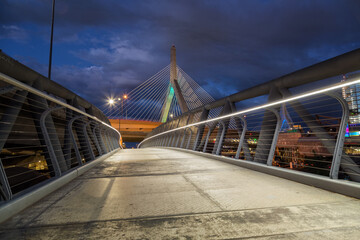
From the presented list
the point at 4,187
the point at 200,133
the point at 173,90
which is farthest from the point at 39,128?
the point at 173,90

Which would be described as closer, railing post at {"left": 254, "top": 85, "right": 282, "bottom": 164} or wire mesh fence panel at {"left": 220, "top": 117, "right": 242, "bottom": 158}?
railing post at {"left": 254, "top": 85, "right": 282, "bottom": 164}

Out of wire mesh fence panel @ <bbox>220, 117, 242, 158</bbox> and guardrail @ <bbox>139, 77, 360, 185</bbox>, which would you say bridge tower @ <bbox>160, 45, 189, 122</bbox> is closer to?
wire mesh fence panel @ <bbox>220, 117, 242, 158</bbox>

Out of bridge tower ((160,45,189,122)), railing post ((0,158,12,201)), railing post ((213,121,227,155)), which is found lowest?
railing post ((0,158,12,201))

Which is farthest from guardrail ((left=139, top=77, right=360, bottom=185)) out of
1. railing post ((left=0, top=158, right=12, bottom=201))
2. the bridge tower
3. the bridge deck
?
the bridge tower

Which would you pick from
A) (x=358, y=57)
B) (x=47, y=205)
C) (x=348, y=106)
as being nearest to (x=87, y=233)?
(x=47, y=205)

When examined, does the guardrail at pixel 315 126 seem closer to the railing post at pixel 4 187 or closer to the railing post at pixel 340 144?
the railing post at pixel 340 144

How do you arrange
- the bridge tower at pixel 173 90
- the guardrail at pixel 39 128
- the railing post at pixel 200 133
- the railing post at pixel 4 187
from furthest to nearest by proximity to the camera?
1. the bridge tower at pixel 173 90
2. the railing post at pixel 200 133
3. the guardrail at pixel 39 128
4. the railing post at pixel 4 187

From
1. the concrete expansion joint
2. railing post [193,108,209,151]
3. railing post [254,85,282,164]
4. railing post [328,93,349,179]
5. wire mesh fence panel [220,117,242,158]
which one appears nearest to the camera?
the concrete expansion joint

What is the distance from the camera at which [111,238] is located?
159cm

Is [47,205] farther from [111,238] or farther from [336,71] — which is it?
[336,71]

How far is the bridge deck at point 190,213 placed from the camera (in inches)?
65.4

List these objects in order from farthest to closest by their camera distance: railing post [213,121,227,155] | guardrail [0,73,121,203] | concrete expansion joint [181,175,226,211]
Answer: railing post [213,121,227,155] < guardrail [0,73,121,203] < concrete expansion joint [181,175,226,211]

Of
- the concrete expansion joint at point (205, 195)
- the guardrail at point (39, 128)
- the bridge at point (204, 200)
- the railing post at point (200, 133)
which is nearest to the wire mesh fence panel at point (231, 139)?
the railing post at point (200, 133)

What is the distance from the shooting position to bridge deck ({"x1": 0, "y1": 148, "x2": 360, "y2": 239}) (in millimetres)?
1661
